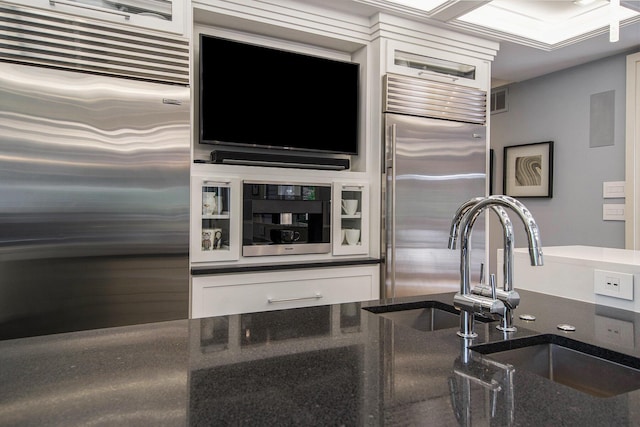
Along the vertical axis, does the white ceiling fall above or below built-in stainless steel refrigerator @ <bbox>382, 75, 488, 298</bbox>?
above

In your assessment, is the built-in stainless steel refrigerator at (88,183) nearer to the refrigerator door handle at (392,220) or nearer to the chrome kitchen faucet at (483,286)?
the refrigerator door handle at (392,220)

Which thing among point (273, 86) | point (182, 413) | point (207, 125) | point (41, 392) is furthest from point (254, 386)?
point (273, 86)

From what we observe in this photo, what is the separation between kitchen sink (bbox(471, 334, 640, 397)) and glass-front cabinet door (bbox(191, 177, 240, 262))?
1.85 meters

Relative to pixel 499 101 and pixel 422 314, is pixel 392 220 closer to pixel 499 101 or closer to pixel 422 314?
pixel 422 314

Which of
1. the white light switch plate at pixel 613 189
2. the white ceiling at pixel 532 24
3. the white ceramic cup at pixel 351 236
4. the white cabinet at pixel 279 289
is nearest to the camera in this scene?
the white cabinet at pixel 279 289

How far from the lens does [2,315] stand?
211 centimetres

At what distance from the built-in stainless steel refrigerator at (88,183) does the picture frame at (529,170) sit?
3314mm

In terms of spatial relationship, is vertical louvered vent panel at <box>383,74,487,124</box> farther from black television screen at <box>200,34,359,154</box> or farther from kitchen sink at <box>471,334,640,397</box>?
kitchen sink at <box>471,334,640,397</box>

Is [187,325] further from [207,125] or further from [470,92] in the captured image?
[470,92]

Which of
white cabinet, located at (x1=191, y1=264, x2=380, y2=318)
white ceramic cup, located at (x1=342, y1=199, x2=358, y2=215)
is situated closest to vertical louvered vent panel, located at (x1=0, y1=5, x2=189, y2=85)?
white cabinet, located at (x1=191, y1=264, x2=380, y2=318)

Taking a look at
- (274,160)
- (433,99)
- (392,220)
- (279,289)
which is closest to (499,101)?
(433,99)

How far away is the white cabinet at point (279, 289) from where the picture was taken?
2.53 metres

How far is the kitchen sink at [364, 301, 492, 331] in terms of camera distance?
1.44 meters

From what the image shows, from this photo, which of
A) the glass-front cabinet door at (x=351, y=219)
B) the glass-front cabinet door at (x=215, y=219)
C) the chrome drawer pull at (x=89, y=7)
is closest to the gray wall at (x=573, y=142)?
the glass-front cabinet door at (x=351, y=219)
